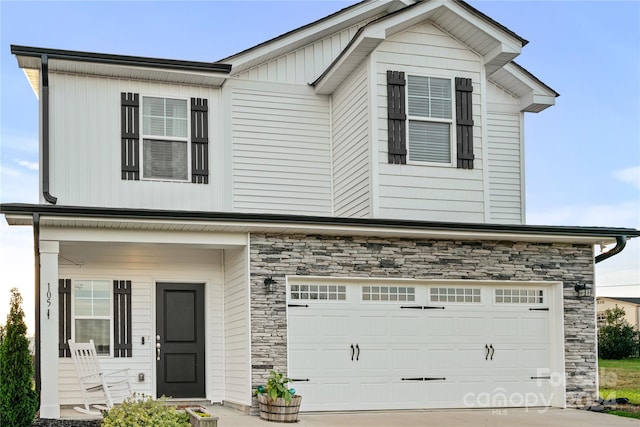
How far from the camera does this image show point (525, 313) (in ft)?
47.0

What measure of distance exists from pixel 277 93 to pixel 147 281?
13.8 feet

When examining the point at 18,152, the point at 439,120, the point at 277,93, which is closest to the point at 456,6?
the point at 439,120

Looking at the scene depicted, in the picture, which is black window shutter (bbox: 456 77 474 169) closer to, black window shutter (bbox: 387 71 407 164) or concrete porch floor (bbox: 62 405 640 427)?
black window shutter (bbox: 387 71 407 164)

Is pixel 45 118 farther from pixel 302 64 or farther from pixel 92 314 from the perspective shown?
pixel 302 64

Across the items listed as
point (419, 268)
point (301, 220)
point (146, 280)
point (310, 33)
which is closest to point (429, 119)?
point (419, 268)

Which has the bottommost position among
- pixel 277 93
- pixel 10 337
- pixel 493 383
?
pixel 493 383

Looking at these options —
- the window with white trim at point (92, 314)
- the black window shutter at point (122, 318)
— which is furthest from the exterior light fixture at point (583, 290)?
the window with white trim at point (92, 314)

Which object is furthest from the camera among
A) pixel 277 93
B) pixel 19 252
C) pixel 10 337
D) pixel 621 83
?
pixel 621 83

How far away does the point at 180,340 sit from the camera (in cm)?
1423

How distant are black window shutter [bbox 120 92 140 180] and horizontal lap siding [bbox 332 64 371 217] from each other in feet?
11.9

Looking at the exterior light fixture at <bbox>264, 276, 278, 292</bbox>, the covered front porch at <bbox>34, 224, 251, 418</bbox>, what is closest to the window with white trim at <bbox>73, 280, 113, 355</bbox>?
the covered front porch at <bbox>34, 224, 251, 418</bbox>

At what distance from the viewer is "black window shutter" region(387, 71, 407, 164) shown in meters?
14.3

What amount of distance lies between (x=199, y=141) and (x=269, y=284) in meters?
3.21

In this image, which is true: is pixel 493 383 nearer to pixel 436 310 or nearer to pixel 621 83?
pixel 436 310
